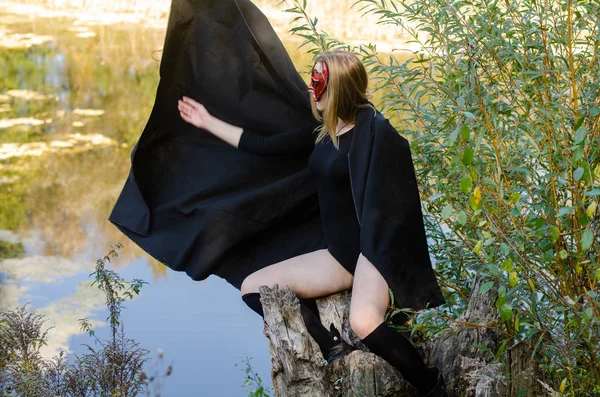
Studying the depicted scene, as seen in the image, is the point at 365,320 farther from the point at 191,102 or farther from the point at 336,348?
the point at 191,102

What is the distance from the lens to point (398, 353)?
9.05 feet

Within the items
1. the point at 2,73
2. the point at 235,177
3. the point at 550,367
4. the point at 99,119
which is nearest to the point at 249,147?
the point at 235,177

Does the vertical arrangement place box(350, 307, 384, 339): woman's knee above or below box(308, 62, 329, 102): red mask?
below

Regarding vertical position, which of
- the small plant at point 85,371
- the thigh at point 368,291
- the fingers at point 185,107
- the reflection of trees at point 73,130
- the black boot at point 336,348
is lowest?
the black boot at point 336,348

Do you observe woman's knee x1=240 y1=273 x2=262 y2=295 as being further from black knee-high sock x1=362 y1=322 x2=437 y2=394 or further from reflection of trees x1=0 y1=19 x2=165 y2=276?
reflection of trees x1=0 y1=19 x2=165 y2=276

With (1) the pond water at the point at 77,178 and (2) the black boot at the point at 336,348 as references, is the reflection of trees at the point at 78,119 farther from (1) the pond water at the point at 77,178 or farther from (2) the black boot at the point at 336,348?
(2) the black boot at the point at 336,348

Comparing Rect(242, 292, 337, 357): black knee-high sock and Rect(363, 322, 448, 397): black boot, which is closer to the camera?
Rect(363, 322, 448, 397): black boot

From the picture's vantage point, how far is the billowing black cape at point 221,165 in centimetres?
348

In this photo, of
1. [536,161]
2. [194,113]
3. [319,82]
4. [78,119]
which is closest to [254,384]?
[194,113]

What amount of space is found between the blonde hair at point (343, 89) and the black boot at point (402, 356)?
0.72 meters

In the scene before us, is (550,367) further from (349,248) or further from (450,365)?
(349,248)

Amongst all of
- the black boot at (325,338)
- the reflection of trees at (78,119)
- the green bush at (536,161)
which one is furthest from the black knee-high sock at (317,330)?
the reflection of trees at (78,119)

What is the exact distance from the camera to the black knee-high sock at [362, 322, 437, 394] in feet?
9.05

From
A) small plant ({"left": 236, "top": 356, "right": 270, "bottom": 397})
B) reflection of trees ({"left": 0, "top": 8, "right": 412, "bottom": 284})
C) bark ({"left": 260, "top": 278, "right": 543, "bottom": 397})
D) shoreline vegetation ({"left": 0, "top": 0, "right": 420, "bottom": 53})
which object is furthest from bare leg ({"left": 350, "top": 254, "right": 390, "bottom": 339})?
shoreline vegetation ({"left": 0, "top": 0, "right": 420, "bottom": 53})
